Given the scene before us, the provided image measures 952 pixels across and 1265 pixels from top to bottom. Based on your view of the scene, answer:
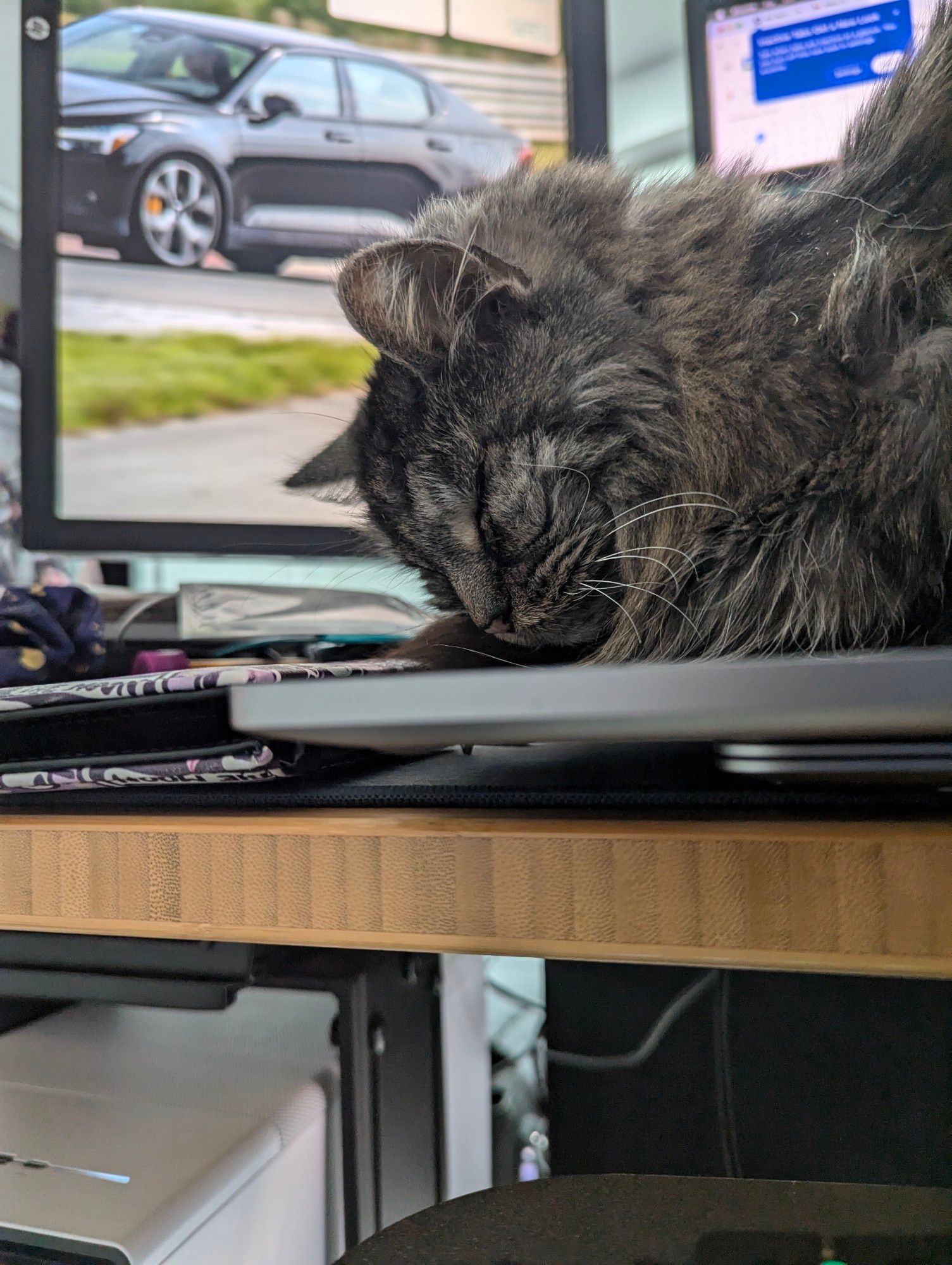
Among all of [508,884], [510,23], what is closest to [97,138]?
[510,23]

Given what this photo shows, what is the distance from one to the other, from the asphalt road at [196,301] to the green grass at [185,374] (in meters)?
0.01

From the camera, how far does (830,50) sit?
101cm

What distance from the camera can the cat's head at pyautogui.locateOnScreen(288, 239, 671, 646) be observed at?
56 cm

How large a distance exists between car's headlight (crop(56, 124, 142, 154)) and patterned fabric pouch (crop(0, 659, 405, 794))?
864 millimetres

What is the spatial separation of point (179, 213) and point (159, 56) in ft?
0.68

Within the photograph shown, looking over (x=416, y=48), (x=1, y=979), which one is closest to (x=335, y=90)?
(x=416, y=48)

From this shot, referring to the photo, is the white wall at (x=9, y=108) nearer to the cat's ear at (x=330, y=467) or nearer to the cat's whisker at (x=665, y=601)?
the cat's ear at (x=330, y=467)

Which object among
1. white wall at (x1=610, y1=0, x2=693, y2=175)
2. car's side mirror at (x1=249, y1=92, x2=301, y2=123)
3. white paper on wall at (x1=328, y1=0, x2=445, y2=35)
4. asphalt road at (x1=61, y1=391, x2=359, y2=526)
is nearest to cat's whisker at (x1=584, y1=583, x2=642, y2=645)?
asphalt road at (x1=61, y1=391, x2=359, y2=526)

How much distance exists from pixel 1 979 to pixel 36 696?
0.20 m

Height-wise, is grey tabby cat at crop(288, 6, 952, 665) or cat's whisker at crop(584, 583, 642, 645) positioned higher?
grey tabby cat at crop(288, 6, 952, 665)

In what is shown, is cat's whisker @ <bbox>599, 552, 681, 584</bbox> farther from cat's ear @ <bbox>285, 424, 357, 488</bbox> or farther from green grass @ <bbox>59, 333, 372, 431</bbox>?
green grass @ <bbox>59, 333, 372, 431</bbox>

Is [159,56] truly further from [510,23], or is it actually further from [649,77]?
[649,77]

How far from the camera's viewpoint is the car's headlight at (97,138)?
1013 mm

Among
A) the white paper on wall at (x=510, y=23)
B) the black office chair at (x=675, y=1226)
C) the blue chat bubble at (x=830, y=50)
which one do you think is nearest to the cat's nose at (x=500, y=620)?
the black office chair at (x=675, y=1226)
